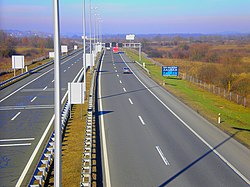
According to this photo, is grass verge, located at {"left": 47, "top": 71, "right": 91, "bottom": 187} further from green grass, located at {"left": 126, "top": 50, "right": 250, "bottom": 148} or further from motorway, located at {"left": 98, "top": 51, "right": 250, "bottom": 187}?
green grass, located at {"left": 126, "top": 50, "right": 250, "bottom": 148}

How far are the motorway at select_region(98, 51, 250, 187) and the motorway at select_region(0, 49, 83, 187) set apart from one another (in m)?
3.09

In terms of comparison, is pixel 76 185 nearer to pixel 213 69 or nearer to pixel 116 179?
pixel 116 179

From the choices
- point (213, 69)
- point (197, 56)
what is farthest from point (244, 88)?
point (197, 56)

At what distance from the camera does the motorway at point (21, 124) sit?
13.7 meters

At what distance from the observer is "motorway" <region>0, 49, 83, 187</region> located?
13.7m

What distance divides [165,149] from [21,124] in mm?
8972

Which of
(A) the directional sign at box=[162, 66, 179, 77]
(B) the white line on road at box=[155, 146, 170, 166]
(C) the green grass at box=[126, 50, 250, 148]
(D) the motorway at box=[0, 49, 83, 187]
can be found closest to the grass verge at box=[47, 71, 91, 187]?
(D) the motorway at box=[0, 49, 83, 187]

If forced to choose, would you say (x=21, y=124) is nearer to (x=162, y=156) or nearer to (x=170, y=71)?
(x=162, y=156)

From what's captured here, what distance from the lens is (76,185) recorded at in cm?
1181

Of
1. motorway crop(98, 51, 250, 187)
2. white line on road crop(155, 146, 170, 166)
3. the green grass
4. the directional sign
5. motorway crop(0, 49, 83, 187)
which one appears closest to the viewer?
motorway crop(98, 51, 250, 187)

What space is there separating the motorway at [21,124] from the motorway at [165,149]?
3.09 metres

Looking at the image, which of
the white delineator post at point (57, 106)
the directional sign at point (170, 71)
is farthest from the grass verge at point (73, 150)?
the directional sign at point (170, 71)

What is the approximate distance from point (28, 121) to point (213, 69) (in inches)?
1520

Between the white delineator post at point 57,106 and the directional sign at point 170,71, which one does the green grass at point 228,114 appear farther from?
the white delineator post at point 57,106
